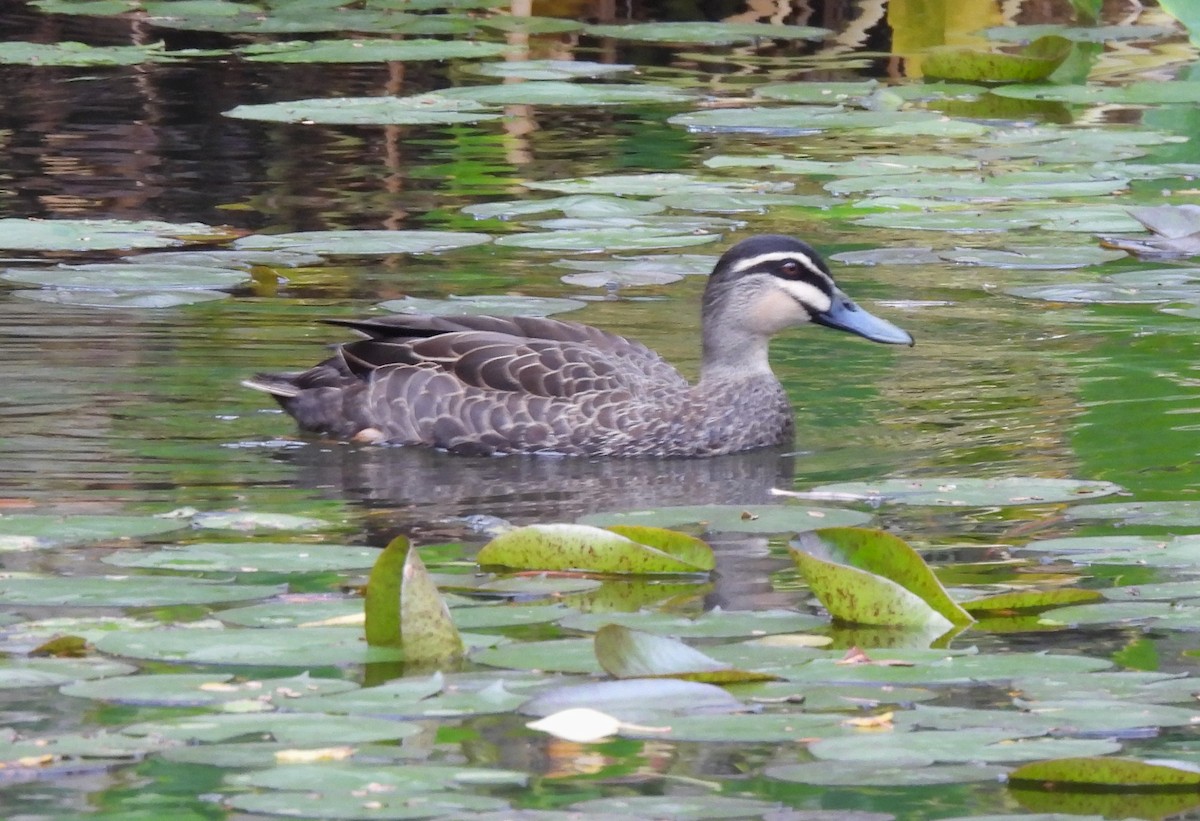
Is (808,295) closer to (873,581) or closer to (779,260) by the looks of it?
(779,260)

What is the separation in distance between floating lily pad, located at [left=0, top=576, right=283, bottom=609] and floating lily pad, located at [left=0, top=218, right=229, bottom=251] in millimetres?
4670

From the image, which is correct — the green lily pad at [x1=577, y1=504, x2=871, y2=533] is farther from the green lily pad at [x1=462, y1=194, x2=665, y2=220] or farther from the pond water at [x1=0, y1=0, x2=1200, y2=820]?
the green lily pad at [x1=462, y1=194, x2=665, y2=220]

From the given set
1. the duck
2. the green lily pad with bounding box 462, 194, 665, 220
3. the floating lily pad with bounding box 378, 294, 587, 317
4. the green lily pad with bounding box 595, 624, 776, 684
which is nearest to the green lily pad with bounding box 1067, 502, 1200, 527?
the duck

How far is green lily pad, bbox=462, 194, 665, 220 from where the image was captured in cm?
1095

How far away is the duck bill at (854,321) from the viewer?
8289 millimetres

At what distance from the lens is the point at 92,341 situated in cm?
896

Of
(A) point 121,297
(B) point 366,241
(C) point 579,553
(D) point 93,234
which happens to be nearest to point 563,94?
(B) point 366,241

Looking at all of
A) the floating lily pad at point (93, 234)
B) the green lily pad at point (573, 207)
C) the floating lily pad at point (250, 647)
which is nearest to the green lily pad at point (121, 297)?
the floating lily pad at point (93, 234)

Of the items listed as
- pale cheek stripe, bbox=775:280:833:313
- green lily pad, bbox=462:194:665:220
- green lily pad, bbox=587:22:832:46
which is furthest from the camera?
green lily pad, bbox=587:22:832:46

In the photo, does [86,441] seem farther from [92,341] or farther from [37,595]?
[37,595]

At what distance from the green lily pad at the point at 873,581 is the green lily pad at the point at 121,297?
4.46 meters

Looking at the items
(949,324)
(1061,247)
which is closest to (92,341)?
(949,324)

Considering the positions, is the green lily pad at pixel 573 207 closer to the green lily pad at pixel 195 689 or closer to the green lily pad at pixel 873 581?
the green lily pad at pixel 873 581

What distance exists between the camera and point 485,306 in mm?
9469
